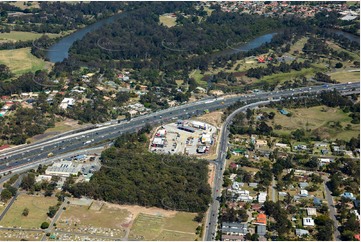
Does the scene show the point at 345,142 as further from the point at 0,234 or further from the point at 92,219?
the point at 0,234

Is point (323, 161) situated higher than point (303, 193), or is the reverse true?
point (303, 193)

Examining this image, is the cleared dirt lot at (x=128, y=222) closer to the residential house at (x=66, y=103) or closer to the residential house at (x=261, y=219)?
the residential house at (x=261, y=219)

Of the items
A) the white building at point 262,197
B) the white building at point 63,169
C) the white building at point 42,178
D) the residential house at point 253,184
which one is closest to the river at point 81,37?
the white building at point 63,169

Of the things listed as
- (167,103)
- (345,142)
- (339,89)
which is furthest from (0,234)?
(339,89)

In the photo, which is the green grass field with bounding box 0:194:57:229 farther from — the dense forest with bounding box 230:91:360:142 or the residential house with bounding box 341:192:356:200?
the residential house with bounding box 341:192:356:200

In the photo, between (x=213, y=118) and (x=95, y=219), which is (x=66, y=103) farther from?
(x=95, y=219)

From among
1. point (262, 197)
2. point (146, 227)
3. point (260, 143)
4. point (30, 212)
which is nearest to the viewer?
point (146, 227)

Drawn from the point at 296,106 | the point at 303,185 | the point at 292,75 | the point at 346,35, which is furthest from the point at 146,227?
the point at 346,35
